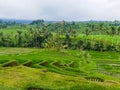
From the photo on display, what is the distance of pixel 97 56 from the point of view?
18025 cm

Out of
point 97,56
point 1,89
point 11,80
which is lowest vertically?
point 97,56

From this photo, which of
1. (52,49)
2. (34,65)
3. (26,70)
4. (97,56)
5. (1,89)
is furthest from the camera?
(52,49)

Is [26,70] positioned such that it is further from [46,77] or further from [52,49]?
[52,49]

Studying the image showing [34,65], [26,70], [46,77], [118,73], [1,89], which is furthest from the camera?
[118,73]

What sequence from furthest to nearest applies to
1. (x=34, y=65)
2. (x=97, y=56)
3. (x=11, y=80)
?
(x=97, y=56) → (x=34, y=65) → (x=11, y=80)

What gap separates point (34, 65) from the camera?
9888 cm

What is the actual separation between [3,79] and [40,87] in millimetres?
21151

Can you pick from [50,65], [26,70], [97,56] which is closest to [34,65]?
[50,65]

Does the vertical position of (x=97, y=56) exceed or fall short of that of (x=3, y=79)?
it falls short

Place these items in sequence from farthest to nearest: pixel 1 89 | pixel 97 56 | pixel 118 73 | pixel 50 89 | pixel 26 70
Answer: pixel 97 56, pixel 118 73, pixel 26 70, pixel 50 89, pixel 1 89

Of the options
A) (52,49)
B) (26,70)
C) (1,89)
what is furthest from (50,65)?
(52,49)

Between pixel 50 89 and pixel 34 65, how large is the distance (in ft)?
180

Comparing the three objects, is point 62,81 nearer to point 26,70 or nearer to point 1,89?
point 26,70

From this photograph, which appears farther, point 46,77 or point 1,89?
point 46,77
